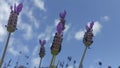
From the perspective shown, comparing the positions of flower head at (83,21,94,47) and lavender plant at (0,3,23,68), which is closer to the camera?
lavender plant at (0,3,23,68)

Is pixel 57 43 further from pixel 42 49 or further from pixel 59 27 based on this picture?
pixel 42 49

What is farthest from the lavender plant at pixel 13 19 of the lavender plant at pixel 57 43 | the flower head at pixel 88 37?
the flower head at pixel 88 37

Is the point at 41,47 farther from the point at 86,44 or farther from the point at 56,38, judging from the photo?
the point at 56,38

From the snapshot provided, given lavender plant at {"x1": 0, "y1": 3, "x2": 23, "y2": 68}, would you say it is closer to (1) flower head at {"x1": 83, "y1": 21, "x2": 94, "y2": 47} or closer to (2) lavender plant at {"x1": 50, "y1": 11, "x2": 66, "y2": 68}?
(2) lavender plant at {"x1": 50, "y1": 11, "x2": 66, "y2": 68}

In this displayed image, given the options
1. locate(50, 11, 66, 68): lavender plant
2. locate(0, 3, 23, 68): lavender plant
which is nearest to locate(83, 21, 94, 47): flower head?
locate(50, 11, 66, 68): lavender plant

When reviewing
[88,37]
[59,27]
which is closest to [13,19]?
[59,27]

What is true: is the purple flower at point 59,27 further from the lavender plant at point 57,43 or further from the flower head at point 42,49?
the flower head at point 42,49

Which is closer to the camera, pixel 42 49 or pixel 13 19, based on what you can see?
pixel 13 19

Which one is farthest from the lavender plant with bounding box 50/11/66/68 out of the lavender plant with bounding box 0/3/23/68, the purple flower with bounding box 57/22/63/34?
the lavender plant with bounding box 0/3/23/68

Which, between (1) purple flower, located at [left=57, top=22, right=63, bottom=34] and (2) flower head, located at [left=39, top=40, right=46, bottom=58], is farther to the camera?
(2) flower head, located at [left=39, top=40, right=46, bottom=58]

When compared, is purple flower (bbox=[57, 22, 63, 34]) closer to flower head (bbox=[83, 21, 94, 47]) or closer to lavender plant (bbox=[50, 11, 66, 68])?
lavender plant (bbox=[50, 11, 66, 68])

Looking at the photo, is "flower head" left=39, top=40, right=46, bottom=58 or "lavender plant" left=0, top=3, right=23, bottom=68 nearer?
"lavender plant" left=0, top=3, right=23, bottom=68

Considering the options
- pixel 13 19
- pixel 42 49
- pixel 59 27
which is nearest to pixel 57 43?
pixel 59 27

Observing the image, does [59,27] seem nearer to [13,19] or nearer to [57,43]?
[57,43]
